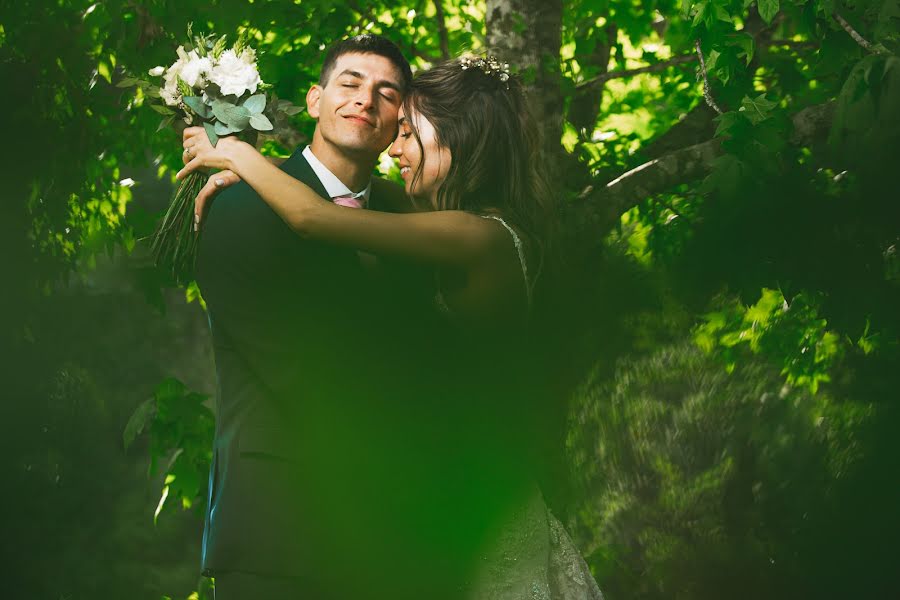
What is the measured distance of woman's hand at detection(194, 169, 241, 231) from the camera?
295cm

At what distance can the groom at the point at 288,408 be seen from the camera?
2631 mm

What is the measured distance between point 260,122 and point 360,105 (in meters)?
0.34

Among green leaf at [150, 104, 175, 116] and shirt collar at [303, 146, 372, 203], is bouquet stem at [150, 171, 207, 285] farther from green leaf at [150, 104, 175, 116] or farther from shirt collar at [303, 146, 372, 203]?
shirt collar at [303, 146, 372, 203]

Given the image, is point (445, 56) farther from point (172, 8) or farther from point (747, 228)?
point (747, 228)

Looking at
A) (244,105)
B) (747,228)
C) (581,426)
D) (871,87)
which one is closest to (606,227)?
(747,228)

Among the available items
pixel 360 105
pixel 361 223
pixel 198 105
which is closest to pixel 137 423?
pixel 198 105

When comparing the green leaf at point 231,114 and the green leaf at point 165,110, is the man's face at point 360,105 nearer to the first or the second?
the green leaf at point 231,114

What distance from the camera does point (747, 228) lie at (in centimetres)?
443

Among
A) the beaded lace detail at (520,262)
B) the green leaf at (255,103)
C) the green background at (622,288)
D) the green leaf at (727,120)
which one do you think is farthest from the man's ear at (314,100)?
the green leaf at (727,120)

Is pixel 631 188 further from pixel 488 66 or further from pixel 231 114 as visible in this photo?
pixel 231 114

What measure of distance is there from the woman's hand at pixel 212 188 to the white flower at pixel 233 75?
0.27m

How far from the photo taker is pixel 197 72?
296cm

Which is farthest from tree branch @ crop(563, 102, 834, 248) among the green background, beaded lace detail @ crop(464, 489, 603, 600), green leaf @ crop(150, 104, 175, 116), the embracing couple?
green leaf @ crop(150, 104, 175, 116)

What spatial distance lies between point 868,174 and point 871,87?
1.08 metres
